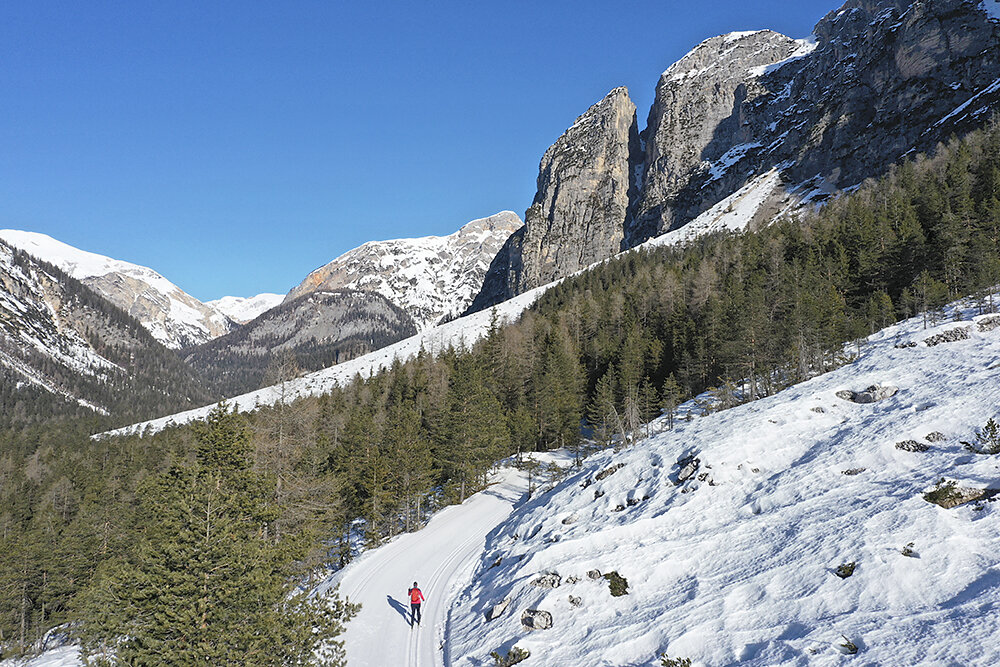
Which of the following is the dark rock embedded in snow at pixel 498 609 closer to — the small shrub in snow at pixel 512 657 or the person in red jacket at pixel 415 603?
the small shrub in snow at pixel 512 657

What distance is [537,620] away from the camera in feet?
53.1

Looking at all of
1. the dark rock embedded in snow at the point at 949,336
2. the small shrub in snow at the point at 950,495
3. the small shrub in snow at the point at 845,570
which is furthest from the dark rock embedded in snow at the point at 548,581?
the dark rock embedded in snow at the point at 949,336

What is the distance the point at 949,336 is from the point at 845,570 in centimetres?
2285

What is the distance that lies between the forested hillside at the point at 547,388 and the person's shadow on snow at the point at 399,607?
5.02 metres

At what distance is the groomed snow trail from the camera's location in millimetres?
18219

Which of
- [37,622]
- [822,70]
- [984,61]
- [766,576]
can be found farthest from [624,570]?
[822,70]

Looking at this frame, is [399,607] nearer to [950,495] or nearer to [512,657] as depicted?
[512,657]

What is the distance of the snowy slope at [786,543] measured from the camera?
10.8m

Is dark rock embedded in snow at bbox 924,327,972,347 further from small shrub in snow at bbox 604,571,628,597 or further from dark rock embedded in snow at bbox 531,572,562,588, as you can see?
dark rock embedded in snow at bbox 531,572,562,588

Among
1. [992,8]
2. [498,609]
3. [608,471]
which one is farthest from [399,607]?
[992,8]

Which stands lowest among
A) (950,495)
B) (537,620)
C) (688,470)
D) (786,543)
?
(537,620)

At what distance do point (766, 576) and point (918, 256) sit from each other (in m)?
53.7

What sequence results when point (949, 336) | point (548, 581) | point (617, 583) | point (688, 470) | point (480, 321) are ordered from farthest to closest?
point (480, 321) < point (949, 336) < point (688, 470) < point (548, 581) < point (617, 583)

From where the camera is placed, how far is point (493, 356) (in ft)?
234
